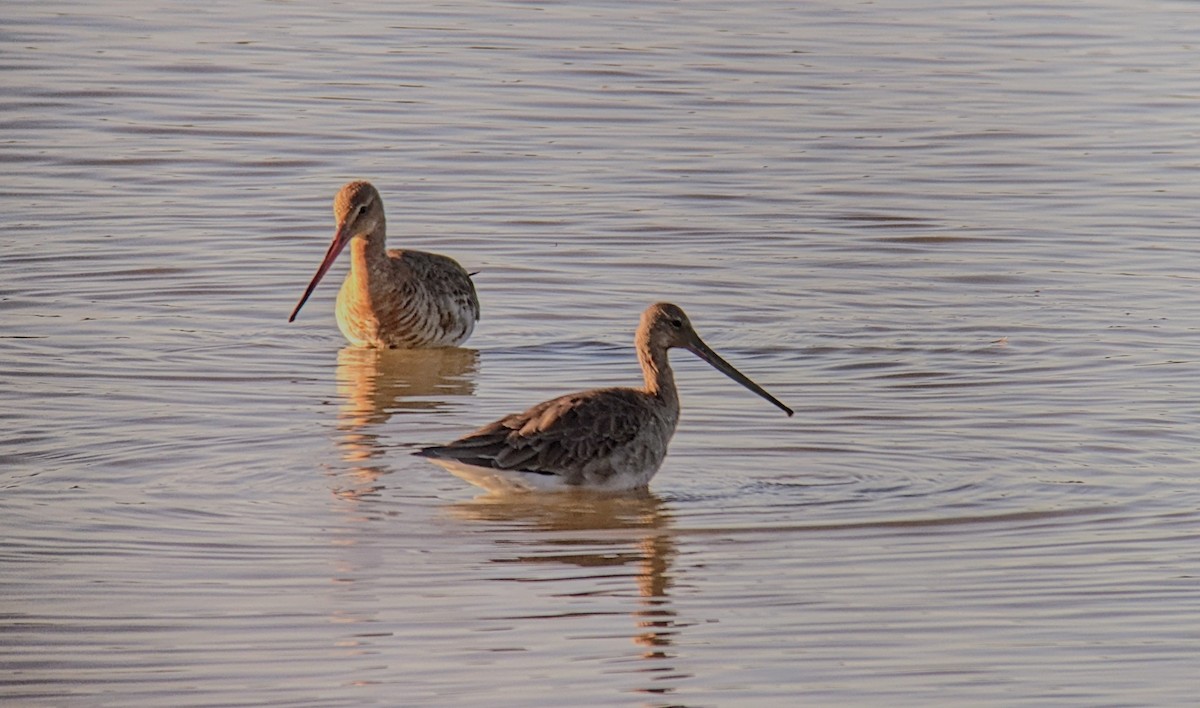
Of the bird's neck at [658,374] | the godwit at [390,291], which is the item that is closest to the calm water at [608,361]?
the godwit at [390,291]

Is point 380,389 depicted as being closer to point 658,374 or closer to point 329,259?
point 329,259

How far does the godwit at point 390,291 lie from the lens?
1269cm

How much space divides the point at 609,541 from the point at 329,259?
485 cm

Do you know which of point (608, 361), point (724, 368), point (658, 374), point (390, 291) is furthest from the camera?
point (390, 291)

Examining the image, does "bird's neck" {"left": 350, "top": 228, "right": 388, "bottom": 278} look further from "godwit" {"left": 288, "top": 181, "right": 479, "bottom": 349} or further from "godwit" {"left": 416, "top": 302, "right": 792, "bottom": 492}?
"godwit" {"left": 416, "top": 302, "right": 792, "bottom": 492}

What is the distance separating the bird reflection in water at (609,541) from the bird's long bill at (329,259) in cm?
368

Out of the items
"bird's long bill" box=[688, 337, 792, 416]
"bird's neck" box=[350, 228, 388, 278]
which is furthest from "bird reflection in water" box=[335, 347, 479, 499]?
"bird's long bill" box=[688, 337, 792, 416]

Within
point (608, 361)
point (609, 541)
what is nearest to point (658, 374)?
point (609, 541)

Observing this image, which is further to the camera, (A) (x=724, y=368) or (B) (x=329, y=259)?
(B) (x=329, y=259)

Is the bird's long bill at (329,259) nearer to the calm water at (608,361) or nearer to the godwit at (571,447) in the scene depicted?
the calm water at (608,361)

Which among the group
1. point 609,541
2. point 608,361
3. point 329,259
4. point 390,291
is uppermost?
point 329,259

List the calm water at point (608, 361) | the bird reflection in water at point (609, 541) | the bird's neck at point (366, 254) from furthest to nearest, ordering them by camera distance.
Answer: the bird's neck at point (366, 254)
the bird reflection in water at point (609, 541)
the calm water at point (608, 361)

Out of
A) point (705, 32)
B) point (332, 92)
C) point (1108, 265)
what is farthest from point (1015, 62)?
point (1108, 265)

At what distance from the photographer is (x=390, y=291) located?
41.7ft
